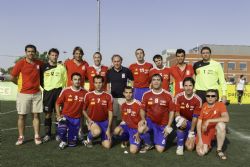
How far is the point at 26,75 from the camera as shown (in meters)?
7.05

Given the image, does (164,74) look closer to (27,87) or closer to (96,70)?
(96,70)

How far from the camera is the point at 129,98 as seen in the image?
7191 mm

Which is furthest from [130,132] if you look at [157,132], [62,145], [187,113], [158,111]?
[62,145]

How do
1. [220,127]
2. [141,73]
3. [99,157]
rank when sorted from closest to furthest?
[99,157], [220,127], [141,73]

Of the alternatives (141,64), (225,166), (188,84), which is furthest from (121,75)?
(225,166)

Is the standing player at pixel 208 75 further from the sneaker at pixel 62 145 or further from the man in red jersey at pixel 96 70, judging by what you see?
the sneaker at pixel 62 145

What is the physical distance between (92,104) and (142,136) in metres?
1.35

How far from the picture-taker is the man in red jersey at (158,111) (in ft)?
22.5

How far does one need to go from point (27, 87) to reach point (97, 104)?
1600 mm

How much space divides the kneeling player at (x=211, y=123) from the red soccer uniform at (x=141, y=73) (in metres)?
2.42

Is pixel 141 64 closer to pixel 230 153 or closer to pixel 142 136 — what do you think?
pixel 142 136

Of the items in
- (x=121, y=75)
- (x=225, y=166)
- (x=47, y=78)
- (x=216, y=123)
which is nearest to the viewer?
(x=225, y=166)

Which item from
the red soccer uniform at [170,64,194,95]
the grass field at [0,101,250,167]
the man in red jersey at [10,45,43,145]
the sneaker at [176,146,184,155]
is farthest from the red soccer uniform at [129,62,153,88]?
the man in red jersey at [10,45,43,145]

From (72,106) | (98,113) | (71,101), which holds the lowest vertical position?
(98,113)
